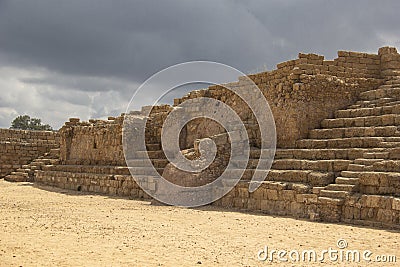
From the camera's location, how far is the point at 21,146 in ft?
74.9

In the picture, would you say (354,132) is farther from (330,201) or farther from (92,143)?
(92,143)

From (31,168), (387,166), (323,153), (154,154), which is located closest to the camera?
(387,166)

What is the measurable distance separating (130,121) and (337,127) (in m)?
8.07

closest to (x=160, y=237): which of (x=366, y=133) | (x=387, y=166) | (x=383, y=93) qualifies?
(x=387, y=166)

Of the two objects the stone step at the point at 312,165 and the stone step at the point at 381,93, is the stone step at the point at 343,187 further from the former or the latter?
the stone step at the point at 381,93

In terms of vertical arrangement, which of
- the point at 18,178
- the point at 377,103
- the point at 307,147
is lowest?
the point at 18,178

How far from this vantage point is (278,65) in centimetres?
1359

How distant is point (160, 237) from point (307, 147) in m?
5.54

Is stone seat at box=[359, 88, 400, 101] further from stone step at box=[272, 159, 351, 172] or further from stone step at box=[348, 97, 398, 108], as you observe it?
stone step at box=[272, 159, 351, 172]

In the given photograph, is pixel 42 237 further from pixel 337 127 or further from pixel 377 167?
pixel 337 127

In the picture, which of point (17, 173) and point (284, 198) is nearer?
point (284, 198)

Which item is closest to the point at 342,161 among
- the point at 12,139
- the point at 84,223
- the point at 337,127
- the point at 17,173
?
the point at 337,127

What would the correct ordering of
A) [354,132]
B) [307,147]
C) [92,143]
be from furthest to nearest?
[92,143], [307,147], [354,132]

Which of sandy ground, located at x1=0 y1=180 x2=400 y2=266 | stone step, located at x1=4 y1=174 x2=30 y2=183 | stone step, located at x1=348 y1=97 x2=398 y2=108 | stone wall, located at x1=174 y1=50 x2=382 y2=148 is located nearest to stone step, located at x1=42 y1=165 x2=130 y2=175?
stone step, located at x1=4 y1=174 x2=30 y2=183
